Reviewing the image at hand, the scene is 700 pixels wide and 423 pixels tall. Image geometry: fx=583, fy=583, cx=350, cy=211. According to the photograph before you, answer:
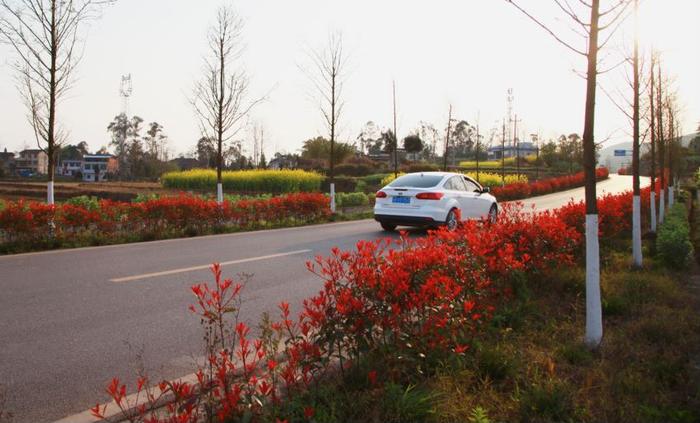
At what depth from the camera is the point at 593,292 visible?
469 centimetres

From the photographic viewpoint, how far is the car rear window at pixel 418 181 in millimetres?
12757

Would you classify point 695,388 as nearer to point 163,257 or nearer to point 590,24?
point 590,24

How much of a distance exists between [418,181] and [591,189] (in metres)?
8.19

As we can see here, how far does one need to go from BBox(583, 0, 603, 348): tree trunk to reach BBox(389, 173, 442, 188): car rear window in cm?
783

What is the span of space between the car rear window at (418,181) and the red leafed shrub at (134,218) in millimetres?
3496

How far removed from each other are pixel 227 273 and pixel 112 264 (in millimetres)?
1942

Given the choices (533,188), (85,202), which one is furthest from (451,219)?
(533,188)

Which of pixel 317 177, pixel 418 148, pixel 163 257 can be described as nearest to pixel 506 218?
pixel 163 257

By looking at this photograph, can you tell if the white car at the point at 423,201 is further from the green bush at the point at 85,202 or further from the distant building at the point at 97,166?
the distant building at the point at 97,166

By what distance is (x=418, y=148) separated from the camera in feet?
199

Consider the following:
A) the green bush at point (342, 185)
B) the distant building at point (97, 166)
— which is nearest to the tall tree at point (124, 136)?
the distant building at point (97, 166)

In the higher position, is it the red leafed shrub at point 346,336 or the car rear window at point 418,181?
the car rear window at point 418,181

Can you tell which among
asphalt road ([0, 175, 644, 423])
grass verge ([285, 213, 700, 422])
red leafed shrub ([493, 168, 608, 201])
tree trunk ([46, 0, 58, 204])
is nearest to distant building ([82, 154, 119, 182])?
red leafed shrub ([493, 168, 608, 201])

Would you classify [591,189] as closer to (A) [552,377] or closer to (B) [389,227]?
(A) [552,377]
